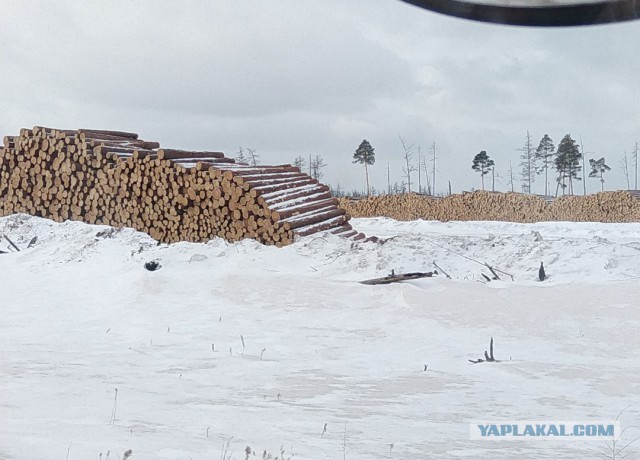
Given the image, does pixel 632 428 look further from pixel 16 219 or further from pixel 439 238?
pixel 16 219

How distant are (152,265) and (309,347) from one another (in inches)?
154

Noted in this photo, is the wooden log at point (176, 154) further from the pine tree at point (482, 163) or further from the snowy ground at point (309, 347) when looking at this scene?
the pine tree at point (482, 163)

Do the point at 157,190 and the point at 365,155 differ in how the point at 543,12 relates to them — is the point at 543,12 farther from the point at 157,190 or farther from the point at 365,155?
the point at 365,155

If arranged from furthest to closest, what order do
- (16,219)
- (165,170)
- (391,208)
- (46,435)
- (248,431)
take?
(391,208) → (16,219) → (165,170) → (248,431) → (46,435)

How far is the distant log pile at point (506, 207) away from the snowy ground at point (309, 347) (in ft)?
68.6

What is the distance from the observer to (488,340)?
5051mm

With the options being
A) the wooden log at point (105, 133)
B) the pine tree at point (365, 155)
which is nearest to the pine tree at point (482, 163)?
the pine tree at point (365, 155)

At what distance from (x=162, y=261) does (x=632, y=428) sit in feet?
21.6

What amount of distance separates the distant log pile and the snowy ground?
2090cm

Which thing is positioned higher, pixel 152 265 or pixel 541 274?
pixel 152 265

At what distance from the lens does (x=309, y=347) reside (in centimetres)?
489

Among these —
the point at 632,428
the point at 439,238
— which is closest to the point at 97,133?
the point at 439,238

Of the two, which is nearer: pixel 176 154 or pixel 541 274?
pixel 541 274

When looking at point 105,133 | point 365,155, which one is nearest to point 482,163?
point 365,155
